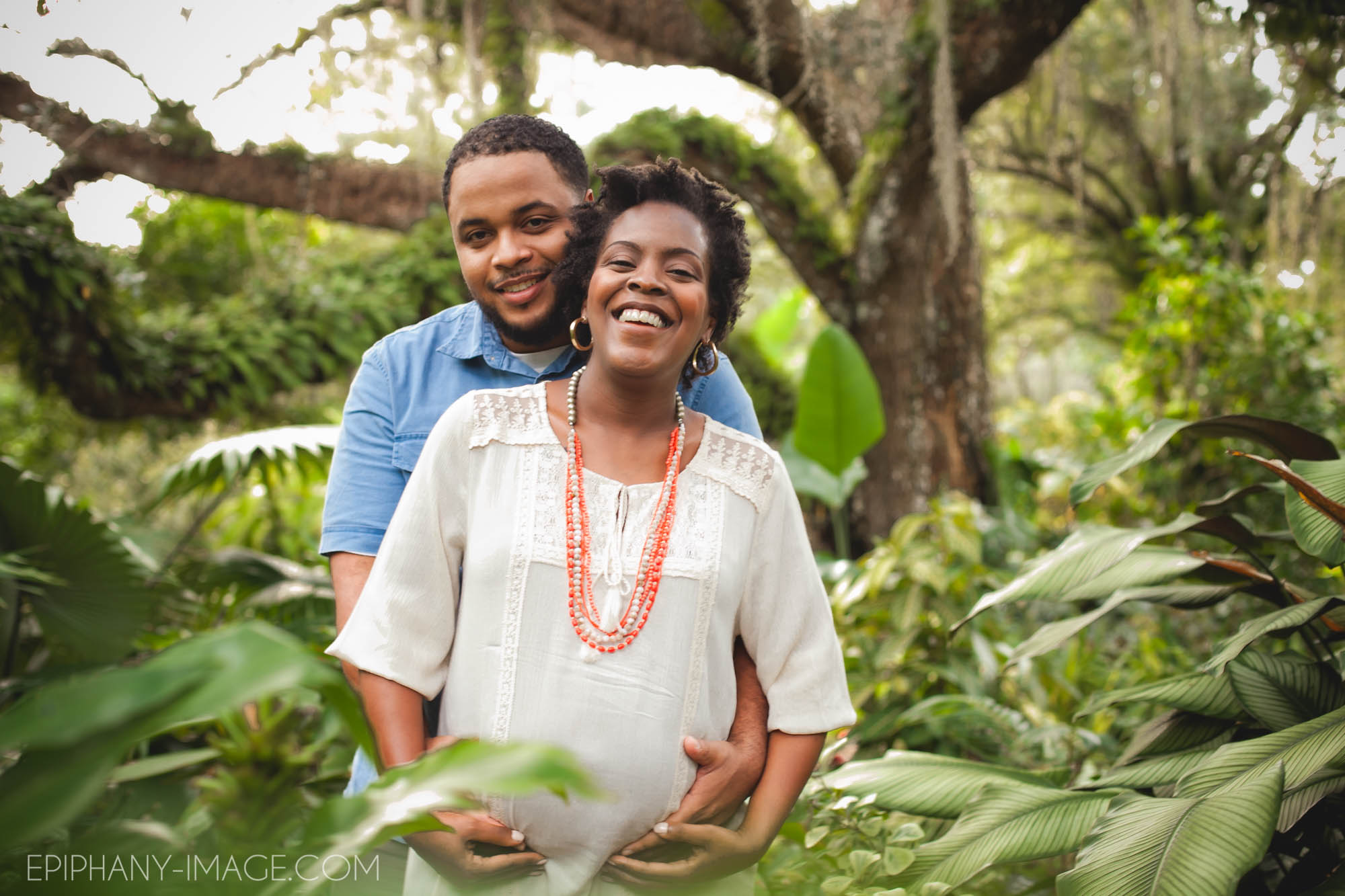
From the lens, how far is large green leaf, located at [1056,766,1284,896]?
1.28 meters

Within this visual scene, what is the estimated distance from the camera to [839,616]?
3.35 m

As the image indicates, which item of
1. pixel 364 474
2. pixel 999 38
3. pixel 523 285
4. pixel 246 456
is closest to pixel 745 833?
pixel 364 474

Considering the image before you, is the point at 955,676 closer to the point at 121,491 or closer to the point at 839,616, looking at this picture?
the point at 839,616

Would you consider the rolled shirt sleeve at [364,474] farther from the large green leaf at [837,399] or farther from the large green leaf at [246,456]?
the large green leaf at [837,399]

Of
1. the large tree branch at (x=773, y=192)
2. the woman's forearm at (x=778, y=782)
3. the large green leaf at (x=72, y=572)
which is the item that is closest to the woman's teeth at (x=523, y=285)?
the woman's forearm at (x=778, y=782)

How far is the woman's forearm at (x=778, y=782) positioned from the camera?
125cm

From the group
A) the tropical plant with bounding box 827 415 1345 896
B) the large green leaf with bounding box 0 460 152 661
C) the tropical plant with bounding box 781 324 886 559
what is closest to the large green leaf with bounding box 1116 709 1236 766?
the tropical plant with bounding box 827 415 1345 896

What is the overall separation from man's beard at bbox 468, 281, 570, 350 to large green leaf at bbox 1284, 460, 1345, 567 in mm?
1372

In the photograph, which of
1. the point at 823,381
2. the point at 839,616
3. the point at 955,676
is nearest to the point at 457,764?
the point at 955,676

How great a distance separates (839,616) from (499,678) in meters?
2.35

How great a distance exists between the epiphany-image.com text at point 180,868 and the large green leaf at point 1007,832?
45.7 inches

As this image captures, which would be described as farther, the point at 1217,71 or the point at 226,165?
the point at 1217,71

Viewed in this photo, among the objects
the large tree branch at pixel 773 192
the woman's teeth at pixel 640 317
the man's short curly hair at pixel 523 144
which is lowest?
the woman's teeth at pixel 640 317

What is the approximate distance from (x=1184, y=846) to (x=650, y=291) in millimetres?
1161
